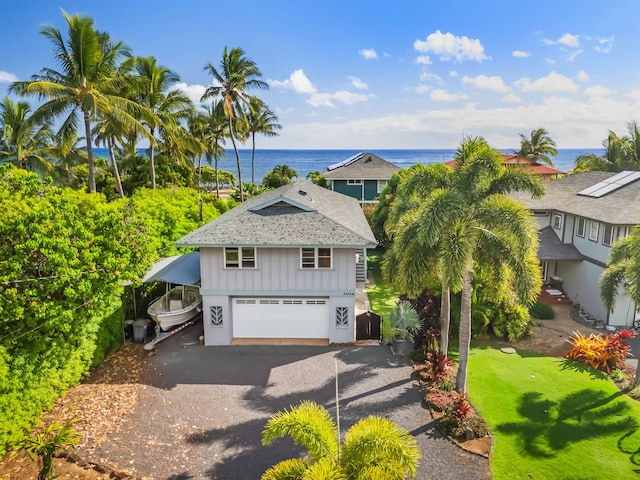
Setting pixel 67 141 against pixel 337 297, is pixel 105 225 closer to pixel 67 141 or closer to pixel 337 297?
pixel 337 297

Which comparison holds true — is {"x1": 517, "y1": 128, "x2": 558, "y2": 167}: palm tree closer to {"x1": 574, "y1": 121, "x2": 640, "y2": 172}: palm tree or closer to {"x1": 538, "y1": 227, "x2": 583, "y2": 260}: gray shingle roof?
{"x1": 574, "y1": 121, "x2": 640, "y2": 172}: palm tree

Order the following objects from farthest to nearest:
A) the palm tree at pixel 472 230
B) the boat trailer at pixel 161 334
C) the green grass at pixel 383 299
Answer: the green grass at pixel 383 299 < the boat trailer at pixel 161 334 < the palm tree at pixel 472 230

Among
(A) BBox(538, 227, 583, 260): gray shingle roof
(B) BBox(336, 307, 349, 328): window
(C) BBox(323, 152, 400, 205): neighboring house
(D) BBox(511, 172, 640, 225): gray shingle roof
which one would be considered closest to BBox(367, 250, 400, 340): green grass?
(B) BBox(336, 307, 349, 328): window

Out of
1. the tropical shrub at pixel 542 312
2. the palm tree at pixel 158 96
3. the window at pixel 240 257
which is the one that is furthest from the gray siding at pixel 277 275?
the palm tree at pixel 158 96

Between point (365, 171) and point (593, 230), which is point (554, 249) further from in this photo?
point (365, 171)

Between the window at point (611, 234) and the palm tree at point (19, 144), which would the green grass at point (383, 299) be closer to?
the window at point (611, 234)

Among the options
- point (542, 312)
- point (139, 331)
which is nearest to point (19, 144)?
point (139, 331)
